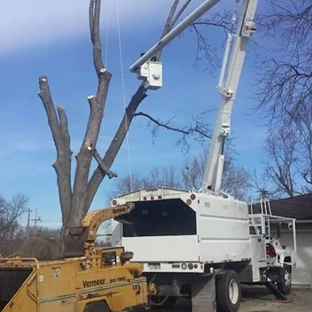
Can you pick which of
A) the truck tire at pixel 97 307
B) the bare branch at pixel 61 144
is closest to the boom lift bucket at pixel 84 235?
the truck tire at pixel 97 307

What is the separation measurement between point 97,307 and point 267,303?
6.69 meters

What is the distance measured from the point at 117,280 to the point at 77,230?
4.08 feet

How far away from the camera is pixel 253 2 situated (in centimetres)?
1477

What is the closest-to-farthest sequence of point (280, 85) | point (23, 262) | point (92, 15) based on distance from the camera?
point (23, 262), point (280, 85), point (92, 15)

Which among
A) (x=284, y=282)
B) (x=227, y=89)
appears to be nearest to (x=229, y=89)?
(x=227, y=89)

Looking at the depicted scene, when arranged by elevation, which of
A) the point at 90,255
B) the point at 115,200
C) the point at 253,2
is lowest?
the point at 90,255

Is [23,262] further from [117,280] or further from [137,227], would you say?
[137,227]

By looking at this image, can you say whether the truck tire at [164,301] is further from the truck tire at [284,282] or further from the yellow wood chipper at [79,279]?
the truck tire at [284,282]

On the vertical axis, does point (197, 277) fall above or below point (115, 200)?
below

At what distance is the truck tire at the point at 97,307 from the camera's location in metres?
9.76

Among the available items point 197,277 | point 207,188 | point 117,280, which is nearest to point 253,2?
point 207,188

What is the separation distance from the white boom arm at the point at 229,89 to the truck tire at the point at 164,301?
3.10 m

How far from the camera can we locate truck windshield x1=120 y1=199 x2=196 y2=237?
41.0ft

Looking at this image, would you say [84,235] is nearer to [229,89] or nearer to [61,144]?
[229,89]
